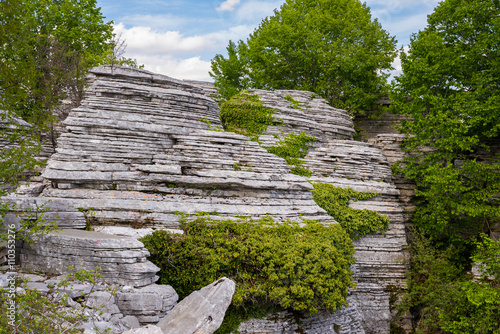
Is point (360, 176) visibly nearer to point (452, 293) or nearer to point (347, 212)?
point (347, 212)

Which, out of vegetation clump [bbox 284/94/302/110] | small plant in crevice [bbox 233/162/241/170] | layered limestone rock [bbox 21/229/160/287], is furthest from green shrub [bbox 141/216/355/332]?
vegetation clump [bbox 284/94/302/110]

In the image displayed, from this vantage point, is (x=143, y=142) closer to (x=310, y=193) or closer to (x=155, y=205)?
(x=155, y=205)

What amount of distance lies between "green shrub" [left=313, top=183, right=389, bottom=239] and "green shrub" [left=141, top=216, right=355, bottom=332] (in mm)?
4915

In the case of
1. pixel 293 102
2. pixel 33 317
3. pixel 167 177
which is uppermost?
pixel 293 102

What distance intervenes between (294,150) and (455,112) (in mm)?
9579

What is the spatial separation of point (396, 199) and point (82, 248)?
1779cm

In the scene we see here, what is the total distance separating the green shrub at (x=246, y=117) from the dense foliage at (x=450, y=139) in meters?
9.16

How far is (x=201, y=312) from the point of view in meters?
8.27

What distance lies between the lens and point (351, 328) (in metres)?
14.0

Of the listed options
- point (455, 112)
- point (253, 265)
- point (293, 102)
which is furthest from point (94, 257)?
point (455, 112)

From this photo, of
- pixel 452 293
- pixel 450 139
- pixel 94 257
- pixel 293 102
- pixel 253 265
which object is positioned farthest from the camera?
pixel 293 102

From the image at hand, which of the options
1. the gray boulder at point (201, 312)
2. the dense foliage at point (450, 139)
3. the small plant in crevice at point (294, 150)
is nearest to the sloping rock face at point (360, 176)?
the small plant in crevice at point (294, 150)

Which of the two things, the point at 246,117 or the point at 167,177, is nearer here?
the point at 167,177

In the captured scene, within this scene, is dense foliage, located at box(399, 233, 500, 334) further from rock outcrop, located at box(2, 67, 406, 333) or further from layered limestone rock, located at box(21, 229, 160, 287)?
layered limestone rock, located at box(21, 229, 160, 287)
